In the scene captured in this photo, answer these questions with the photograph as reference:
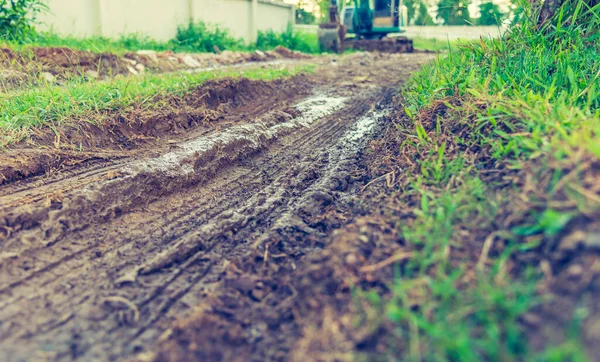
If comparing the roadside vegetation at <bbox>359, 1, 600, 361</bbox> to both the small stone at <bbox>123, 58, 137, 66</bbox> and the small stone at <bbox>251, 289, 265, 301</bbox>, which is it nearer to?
the small stone at <bbox>251, 289, 265, 301</bbox>

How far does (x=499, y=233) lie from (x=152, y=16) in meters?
11.8

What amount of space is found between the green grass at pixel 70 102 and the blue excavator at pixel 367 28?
11749 millimetres

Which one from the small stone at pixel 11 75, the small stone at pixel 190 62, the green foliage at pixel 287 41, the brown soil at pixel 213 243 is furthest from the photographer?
the green foliage at pixel 287 41

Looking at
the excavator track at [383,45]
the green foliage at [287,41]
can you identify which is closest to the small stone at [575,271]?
the green foliage at [287,41]

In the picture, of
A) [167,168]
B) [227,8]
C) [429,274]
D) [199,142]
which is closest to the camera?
[429,274]

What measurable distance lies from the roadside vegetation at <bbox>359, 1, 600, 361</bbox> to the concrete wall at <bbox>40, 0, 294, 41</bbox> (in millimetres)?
8610

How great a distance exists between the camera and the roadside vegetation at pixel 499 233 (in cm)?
161

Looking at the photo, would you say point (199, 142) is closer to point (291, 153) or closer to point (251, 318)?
point (291, 153)

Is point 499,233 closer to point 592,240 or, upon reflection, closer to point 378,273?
point 592,240

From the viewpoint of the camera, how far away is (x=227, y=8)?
48.7 feet

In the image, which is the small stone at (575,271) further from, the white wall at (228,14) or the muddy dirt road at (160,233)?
the white wall at (228,14)

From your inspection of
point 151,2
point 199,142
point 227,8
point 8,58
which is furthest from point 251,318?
point 227,8

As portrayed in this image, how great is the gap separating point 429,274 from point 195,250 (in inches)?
59.3

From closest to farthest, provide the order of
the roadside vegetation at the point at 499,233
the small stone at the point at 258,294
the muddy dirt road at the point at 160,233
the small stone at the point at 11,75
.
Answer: the roadside vegetation at the point at 499,233, the muddy dirt road at the point at 160,233, the small stone at the point at 258,294, the small stone at the point at 11,75
